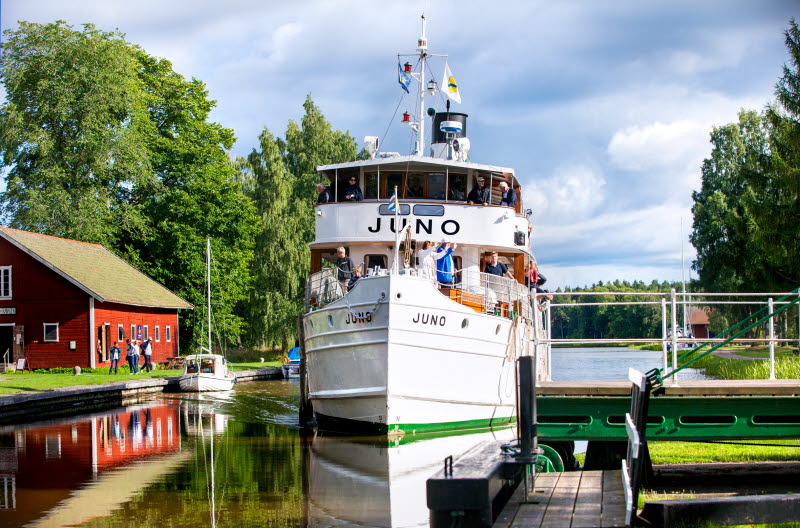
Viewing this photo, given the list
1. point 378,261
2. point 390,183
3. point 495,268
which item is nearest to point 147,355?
point 378,261

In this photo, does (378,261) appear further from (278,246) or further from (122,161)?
(278,246)

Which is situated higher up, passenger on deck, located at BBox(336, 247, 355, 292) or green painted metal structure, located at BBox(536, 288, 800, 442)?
passenger on deck, located at BBox(336, 247, 355, 292)

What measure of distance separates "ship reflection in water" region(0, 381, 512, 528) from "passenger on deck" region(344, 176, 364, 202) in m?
5.54

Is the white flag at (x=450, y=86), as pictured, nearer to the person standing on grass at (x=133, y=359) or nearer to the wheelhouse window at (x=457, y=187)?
the wheelhouse window at (x=457, y=187)

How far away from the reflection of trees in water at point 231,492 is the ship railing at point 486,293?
4459mm

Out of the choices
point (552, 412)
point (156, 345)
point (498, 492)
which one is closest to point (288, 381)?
point (156, 345)

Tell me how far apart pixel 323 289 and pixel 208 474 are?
23.6ft

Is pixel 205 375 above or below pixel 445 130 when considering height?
below

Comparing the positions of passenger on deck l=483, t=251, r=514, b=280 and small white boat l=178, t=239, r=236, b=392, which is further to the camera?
small white boat l=178, t=239, r=236, b=392

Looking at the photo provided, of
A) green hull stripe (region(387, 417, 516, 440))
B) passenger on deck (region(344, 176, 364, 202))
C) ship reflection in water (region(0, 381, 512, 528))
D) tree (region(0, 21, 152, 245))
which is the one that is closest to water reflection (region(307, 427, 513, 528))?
ship reflection in water (region(0, 381, 512, 528))

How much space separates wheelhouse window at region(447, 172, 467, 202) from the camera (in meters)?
22.3

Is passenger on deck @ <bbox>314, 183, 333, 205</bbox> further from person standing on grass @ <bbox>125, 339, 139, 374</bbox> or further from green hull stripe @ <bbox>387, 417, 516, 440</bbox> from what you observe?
person standing on grass @ <bbox>125, 339, 139, 374</bbox>

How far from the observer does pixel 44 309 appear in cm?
4084

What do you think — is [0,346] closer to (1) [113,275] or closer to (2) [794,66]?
(1) [113,275]
